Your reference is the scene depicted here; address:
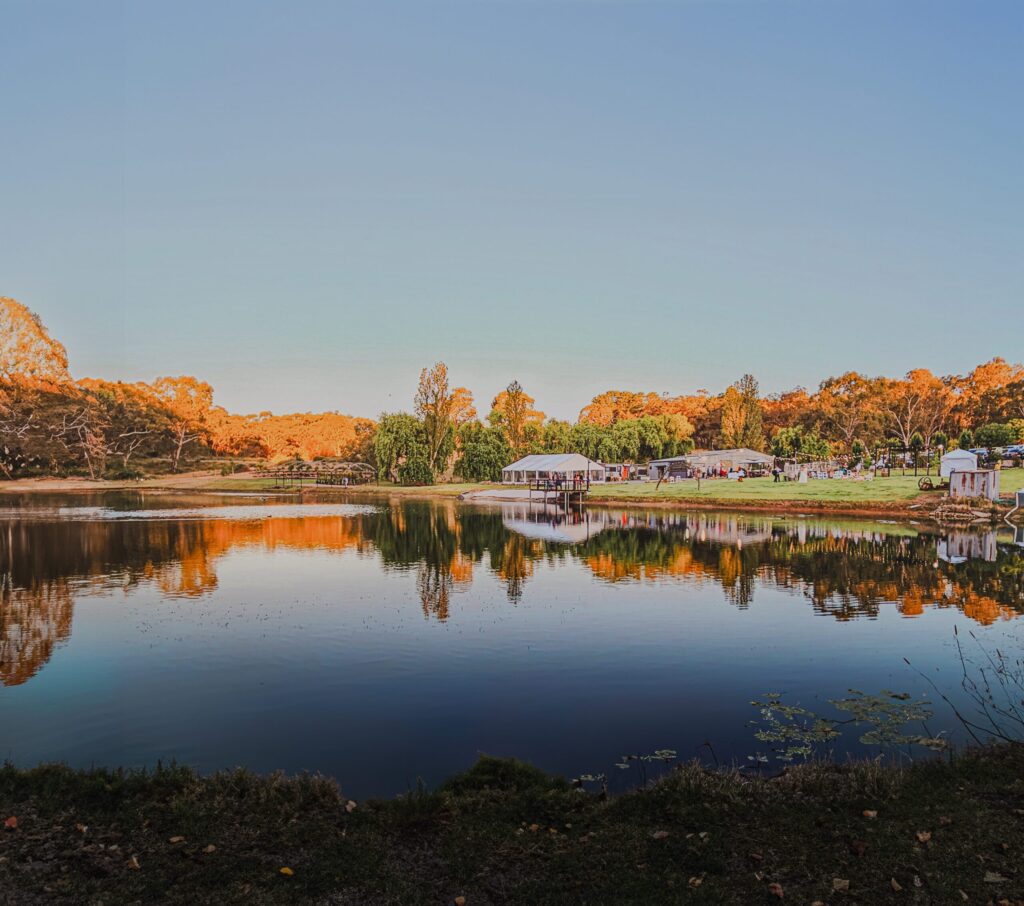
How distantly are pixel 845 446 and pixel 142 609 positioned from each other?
311 feet

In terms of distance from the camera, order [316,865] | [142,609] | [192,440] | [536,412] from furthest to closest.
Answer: [536,412], [192,440], [142,609], [316,865]

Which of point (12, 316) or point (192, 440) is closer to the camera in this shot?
point (12, 316)

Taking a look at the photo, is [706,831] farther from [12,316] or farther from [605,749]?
[12,316]

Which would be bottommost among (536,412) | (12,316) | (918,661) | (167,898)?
(918,661)

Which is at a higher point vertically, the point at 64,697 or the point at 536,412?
the point at 536,412

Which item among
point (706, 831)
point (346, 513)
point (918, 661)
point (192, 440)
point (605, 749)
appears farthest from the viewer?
point (192, 440)

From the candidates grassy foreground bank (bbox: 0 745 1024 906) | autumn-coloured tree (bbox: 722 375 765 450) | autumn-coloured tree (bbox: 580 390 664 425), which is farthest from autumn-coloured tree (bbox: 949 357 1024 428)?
grassy foreground bank (bbox: 0 745 1024 906)

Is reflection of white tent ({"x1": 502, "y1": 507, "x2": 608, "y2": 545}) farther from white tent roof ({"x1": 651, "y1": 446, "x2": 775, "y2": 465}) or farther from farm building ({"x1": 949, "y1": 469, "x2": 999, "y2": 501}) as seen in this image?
white tent roof ({"x1": 651, "y1": 446, "x2": 775, "y2": 465})

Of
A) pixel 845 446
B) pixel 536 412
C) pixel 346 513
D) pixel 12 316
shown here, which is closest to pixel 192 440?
pixel 12 316

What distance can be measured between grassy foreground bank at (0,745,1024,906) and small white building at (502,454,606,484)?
69102mm

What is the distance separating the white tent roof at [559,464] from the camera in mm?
80562

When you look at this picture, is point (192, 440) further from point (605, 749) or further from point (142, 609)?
point (605, 749)

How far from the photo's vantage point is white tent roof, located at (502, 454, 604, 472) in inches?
3172

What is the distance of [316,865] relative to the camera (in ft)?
22.4
